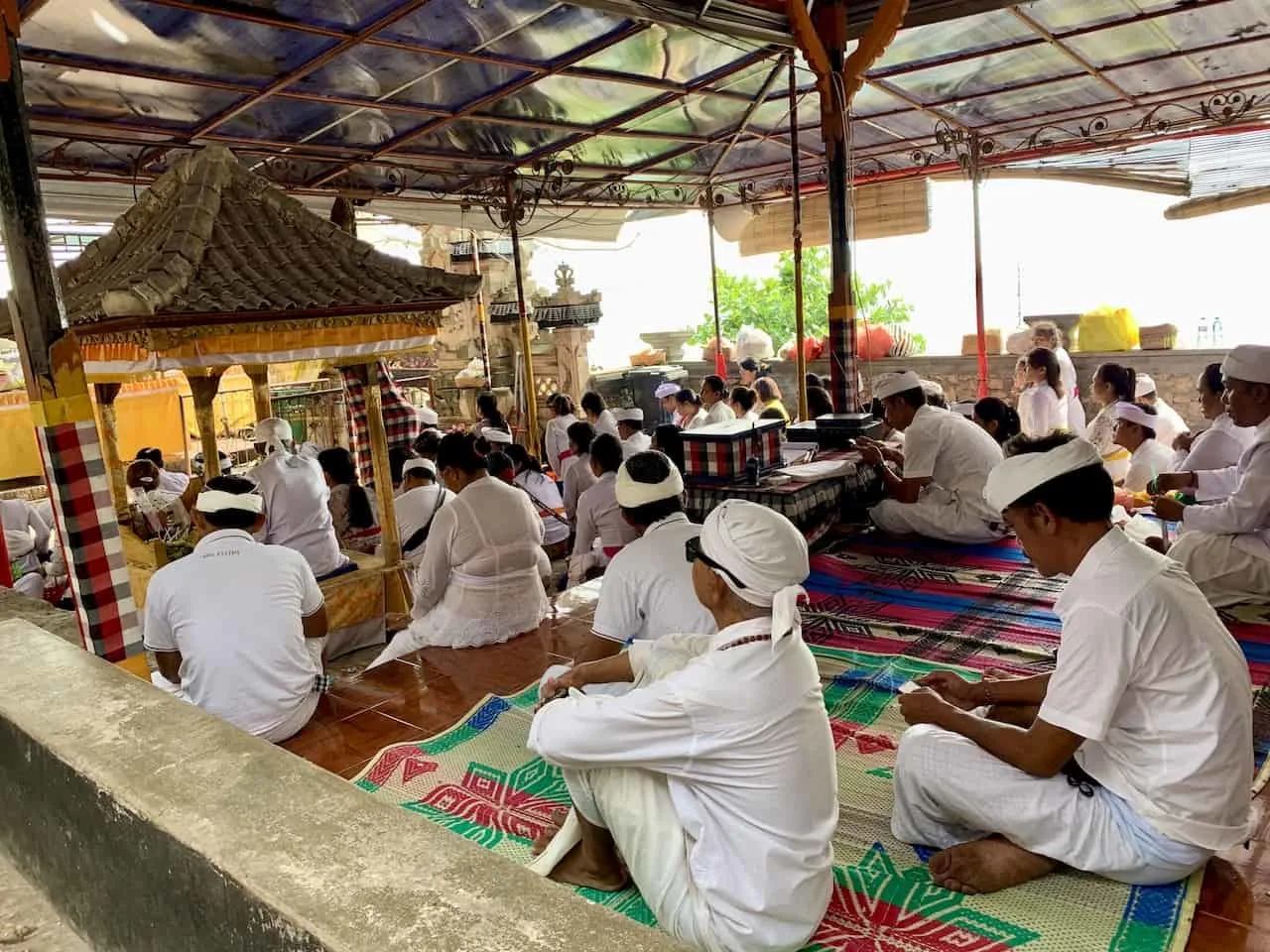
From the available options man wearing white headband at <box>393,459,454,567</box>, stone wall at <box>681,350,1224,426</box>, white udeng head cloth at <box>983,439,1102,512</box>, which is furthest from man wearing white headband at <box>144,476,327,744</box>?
stone wall at <box>681,350,1224,426</box>

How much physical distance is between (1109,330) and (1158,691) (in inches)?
418

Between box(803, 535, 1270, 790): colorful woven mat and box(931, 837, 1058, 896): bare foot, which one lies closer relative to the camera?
box(931, 837, 1058, 896): bare foot

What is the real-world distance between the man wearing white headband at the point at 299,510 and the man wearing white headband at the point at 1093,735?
4291mm

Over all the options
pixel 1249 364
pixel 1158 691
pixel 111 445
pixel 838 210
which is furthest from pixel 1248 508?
pixel 111 445

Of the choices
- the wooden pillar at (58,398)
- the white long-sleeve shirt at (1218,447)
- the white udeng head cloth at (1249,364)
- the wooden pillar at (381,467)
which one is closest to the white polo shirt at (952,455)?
the white long-sleeve shirt at (1218,447)

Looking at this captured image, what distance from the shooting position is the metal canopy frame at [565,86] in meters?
5.72

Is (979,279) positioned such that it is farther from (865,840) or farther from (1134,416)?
(865,840)

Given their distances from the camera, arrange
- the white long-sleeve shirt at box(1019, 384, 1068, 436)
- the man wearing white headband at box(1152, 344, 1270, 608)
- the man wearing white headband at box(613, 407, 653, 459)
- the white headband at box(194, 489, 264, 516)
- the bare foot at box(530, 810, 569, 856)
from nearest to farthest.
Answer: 1. the bare foot at box(530, 810, 569, 856)
2. the white headband at box(194, 489, 264, 516)
3. the man wearing white headband at box(1152, 344, 1270, 608)
4. the white long-sleeve shirt at box(1019, 384, 1068, 436)
5. the man wearing white headband at box(613, 407, 653, 459)

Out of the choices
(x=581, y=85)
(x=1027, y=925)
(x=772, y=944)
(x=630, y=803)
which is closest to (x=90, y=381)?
(x=581, y=85)

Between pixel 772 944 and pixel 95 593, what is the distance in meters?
3.12

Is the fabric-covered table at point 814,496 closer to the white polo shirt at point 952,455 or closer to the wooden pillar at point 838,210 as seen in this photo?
the white polo shirt at point 952,455

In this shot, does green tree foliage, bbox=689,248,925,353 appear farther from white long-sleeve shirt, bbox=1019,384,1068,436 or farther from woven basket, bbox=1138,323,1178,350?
white long-sleeve shirt, bbox=1019,384,1068,436

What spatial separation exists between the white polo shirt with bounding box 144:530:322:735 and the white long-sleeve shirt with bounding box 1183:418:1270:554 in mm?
4132

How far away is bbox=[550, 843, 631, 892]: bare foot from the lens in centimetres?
255
